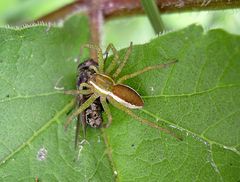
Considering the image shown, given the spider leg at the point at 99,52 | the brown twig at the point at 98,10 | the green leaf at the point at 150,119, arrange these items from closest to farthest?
the green leaf at the point at 150,119
the spider leg at the point at 99,52
the brown twig at the point at 98,10

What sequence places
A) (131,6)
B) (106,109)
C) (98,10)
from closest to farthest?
1. (106,109)
2. (131,6)
3. (98,10)

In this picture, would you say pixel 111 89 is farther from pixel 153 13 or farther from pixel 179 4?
pixel 179 4

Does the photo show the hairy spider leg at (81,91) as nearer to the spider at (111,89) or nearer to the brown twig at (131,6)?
the spider at (111,89)

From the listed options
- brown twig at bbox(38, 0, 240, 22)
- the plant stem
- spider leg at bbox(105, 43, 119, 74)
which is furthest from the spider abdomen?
brown twig at bbox(38, 0, 240, 22)

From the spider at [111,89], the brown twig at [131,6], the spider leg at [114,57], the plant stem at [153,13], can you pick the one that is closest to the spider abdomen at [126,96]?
the spider at [111,89]

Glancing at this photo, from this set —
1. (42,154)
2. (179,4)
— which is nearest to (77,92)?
(42,154)

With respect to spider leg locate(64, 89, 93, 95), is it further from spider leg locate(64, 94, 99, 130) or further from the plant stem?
the plant stem

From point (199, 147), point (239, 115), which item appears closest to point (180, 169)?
point (199, 147)
